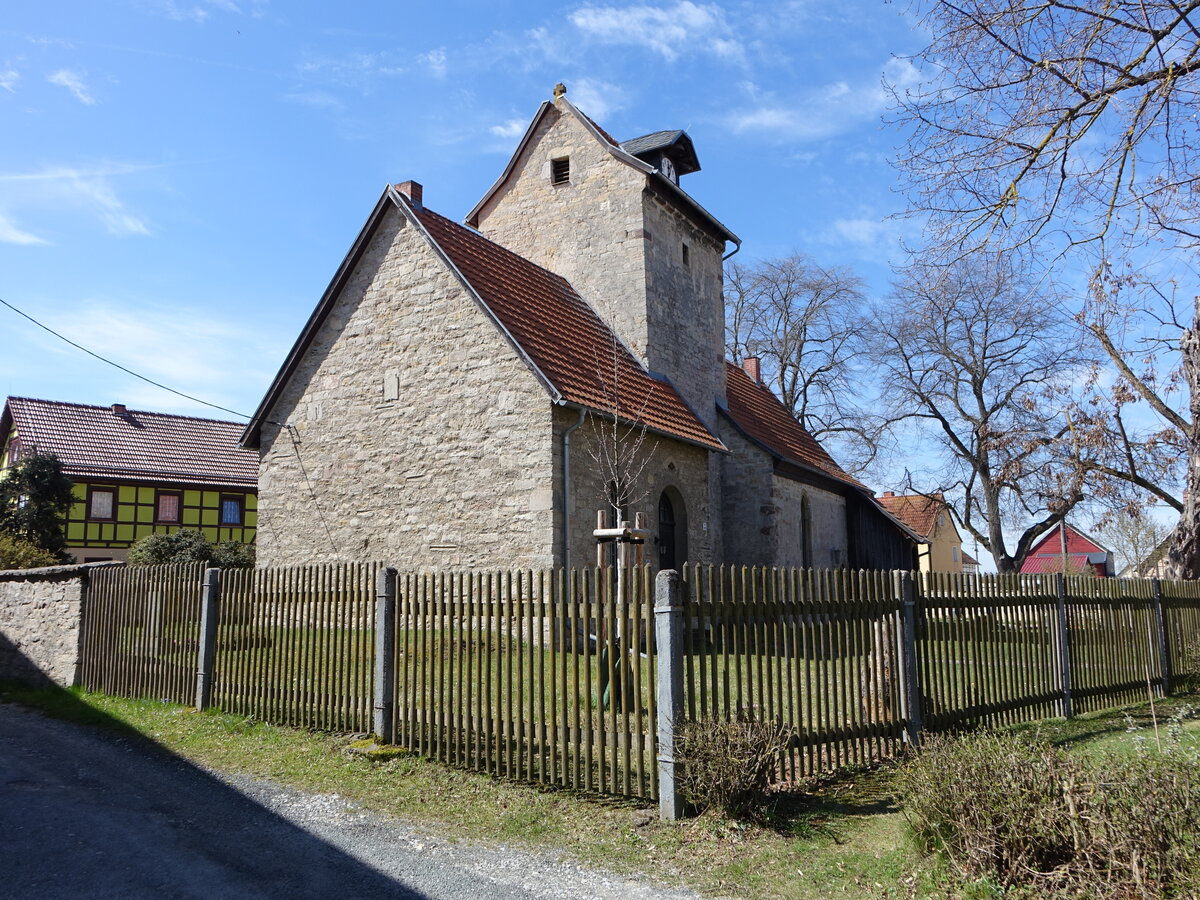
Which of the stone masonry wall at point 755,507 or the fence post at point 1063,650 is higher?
the stone masonry wall at point 755,507

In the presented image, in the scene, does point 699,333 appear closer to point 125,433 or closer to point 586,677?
point 586,677

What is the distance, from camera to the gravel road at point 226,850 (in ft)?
17.2

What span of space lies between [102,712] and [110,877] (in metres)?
5.42

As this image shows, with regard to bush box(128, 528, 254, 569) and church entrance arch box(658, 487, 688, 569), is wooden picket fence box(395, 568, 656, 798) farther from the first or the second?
bush box(128, 528, 254, 569)

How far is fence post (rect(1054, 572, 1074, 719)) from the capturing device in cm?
1006

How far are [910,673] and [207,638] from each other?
7342 millimetres

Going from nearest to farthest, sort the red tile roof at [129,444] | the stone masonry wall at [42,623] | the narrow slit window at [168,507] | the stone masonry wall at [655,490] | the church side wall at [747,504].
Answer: the stone masonry wall at [42,623], the stone masonry wall at [655,490], the church side wall at [747,504], the red tile roof at [129,444], the narrow slit window at [168,507]

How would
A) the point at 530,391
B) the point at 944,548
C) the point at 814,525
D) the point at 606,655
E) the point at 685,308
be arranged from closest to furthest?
the point at 606,655, the point at 530,391, the point at 685,308, the point at 814,525, the point at 944,548

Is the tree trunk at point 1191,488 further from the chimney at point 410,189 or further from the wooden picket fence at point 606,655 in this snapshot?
the chimney at point 410,189

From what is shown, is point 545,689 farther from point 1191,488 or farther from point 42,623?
point 1191,488

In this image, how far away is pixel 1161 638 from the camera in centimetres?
1216

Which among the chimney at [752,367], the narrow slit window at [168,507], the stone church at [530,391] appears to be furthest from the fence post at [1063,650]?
the narrow slit window at [168,507]

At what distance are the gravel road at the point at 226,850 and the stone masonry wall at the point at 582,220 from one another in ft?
42.9

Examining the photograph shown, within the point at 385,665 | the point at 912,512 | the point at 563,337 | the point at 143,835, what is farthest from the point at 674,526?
the point at 912,512
